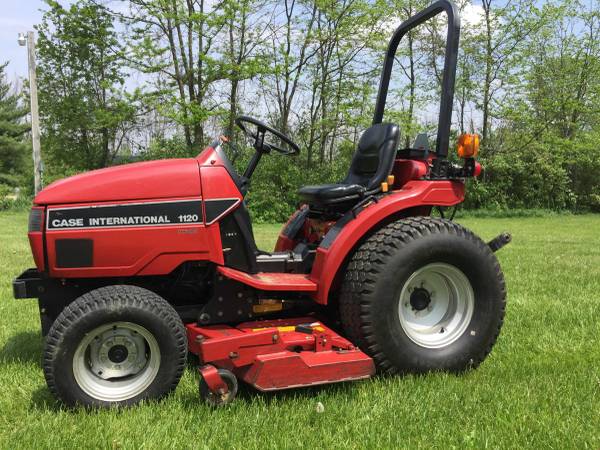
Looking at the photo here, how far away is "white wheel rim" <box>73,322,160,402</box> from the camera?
2576 millimetres

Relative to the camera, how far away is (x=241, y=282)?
2.93 m

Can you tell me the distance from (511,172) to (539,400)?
17.5 meters

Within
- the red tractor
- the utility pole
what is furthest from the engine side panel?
the utility pole

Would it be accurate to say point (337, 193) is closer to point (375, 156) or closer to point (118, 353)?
point (375, 156)

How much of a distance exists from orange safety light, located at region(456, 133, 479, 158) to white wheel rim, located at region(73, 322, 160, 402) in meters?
1.96

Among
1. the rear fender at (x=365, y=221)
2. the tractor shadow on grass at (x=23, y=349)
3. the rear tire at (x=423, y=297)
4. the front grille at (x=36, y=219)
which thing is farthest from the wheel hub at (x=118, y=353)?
the rear tire at (x=423, y=297)

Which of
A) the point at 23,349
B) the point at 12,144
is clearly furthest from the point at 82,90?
the point at 23,349

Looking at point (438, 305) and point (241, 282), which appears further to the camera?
point (438, 305)

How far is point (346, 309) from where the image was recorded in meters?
2.96

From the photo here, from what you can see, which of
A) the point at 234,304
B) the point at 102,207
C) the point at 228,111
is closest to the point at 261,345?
the point at 234,304

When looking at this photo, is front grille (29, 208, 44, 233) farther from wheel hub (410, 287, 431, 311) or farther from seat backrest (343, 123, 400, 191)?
wheel hub (410, 287, 431, 311)

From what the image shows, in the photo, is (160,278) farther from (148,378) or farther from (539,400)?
(539,400)

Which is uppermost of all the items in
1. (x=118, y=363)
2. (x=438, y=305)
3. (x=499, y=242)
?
(x=499, y=242)

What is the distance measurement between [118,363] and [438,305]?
1794mm
